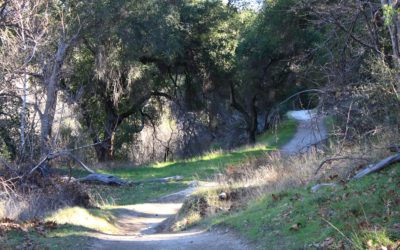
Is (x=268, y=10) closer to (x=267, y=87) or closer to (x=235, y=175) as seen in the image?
(x=267, y=87)

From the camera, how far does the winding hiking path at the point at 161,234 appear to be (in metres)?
9.48

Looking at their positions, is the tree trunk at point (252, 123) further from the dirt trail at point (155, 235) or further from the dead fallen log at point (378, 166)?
the dead fallen log at point (378, 166)

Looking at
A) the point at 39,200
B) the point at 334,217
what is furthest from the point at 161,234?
the point at 334,217

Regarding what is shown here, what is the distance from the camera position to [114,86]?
30266mm

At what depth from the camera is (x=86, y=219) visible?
44.5ft

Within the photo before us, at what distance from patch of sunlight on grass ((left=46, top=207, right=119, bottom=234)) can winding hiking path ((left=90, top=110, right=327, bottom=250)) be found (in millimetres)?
474

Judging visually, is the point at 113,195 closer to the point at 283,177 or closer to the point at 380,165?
the point at 283,177

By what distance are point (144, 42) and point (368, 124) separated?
1904 centimetres

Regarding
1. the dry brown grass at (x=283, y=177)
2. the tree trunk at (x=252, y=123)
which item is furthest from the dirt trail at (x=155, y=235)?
the tree trunk at (x=252, y=123)

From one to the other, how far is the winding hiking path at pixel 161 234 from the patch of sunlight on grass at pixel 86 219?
1.56ft

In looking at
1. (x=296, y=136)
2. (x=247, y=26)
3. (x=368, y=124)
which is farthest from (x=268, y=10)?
(x=368, y=124)

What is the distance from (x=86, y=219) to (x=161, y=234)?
6.76 ft

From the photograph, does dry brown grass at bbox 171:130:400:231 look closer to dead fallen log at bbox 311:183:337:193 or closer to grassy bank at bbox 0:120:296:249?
dead fallen log at bbox 311:183:337:193

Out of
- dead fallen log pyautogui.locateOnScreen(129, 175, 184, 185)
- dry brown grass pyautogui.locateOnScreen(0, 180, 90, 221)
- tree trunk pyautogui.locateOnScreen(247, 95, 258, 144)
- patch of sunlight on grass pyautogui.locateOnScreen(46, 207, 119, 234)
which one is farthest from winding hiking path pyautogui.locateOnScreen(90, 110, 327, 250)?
tree trunk pyautogui.locateOnScreen(247, 95, 258, 144)
